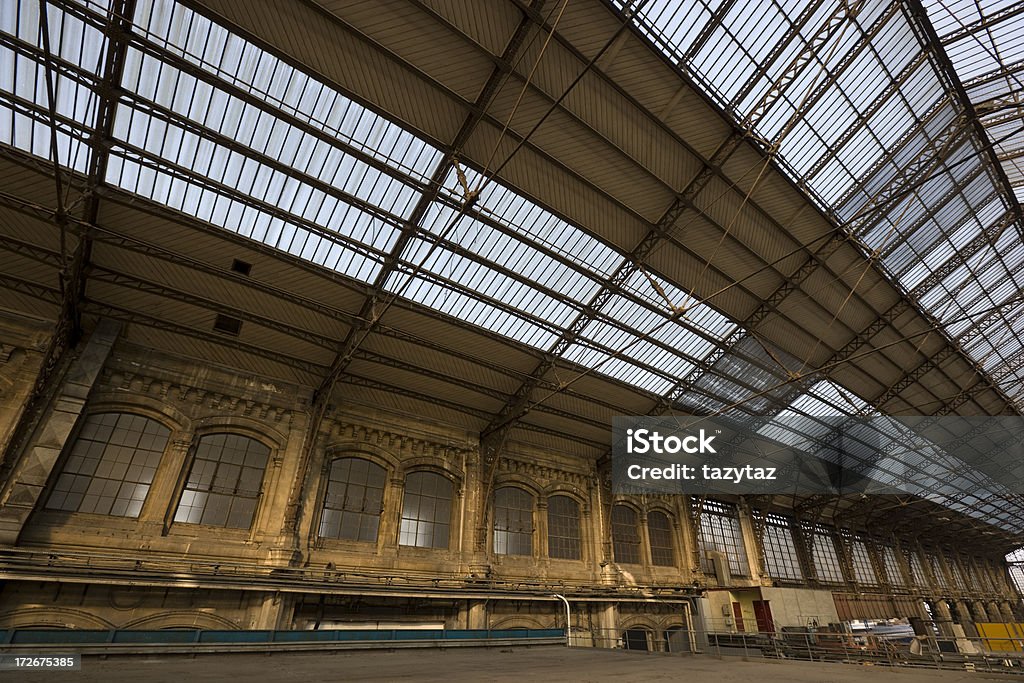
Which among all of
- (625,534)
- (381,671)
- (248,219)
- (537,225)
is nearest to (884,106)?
(537,225)

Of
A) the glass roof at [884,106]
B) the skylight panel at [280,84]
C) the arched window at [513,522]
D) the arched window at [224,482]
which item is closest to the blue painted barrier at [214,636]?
the arched window at [224,482]

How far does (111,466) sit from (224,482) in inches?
133

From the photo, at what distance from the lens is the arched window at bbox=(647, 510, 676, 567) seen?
93.7 ft

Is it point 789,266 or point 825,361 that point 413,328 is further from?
point 825,361

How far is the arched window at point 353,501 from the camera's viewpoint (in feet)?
61.5

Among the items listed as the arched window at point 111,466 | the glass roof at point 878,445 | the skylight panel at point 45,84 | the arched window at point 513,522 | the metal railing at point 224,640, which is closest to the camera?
the metal railing at point 224,640

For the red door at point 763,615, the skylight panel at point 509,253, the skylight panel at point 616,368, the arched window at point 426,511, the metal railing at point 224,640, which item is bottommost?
the metal railing at point 224,640

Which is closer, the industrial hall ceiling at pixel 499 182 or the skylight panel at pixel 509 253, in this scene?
the industrial hall ceiling at pixel 499 182

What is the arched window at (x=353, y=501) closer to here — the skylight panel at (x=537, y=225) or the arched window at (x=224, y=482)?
the arched window at (x=224, y=482)

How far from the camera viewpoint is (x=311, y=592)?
16031 millimetres

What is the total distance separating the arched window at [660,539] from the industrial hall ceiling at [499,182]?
10.6m

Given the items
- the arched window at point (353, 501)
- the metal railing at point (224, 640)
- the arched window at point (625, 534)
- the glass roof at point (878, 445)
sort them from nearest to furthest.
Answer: the metal railing at point (224, 640), the arched window at point (353, 501), the arched window at point (625, 534), the glass roof at point (878, 445)

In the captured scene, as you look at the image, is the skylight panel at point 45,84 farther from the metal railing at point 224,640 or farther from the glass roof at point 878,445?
the glass roof at point 878,445

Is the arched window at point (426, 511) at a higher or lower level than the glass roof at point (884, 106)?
lower
